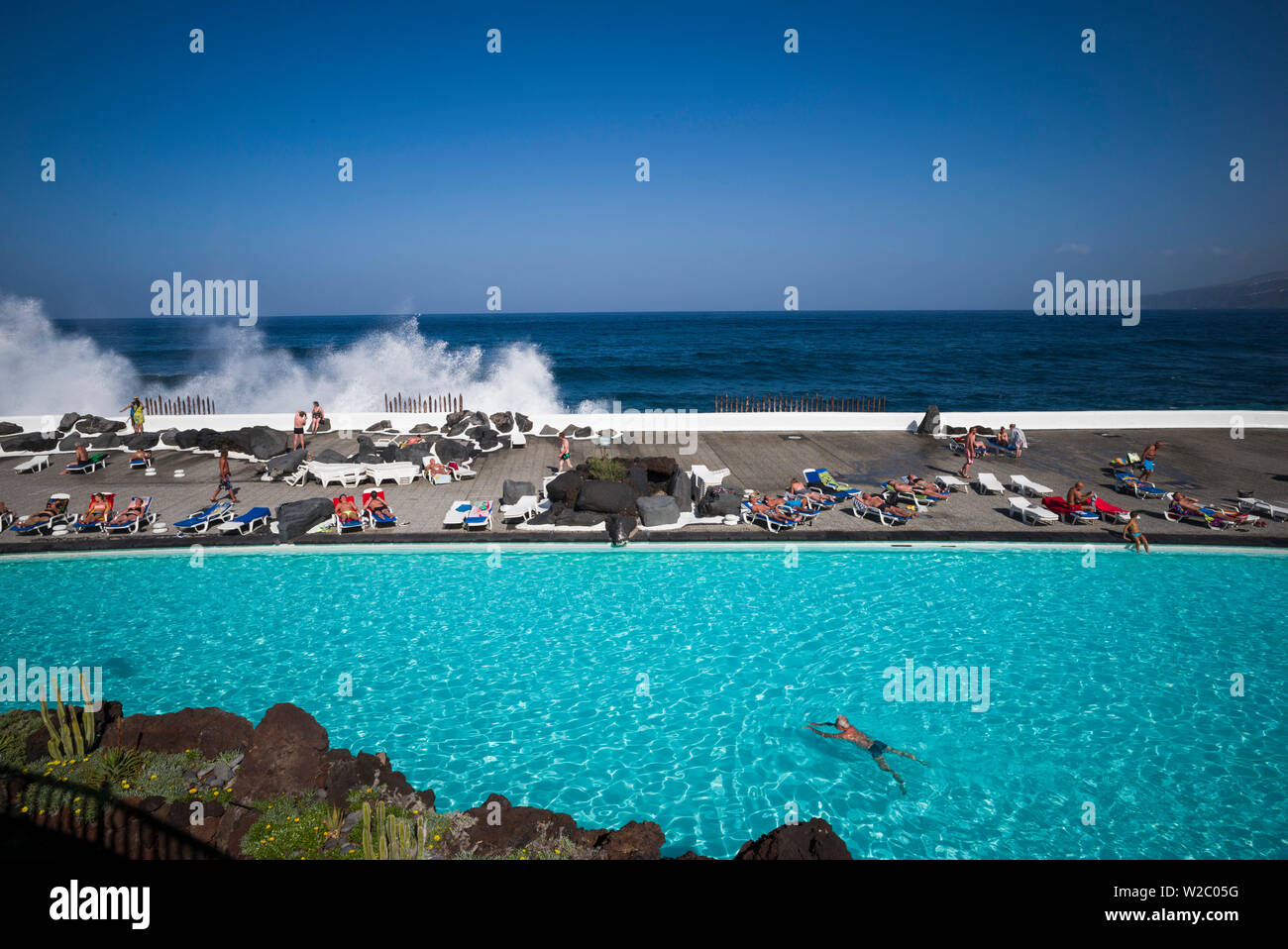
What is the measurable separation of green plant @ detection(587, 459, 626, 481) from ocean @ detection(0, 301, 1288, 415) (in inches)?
581

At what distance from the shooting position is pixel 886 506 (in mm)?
14031

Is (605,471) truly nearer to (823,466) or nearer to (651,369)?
(823,466)

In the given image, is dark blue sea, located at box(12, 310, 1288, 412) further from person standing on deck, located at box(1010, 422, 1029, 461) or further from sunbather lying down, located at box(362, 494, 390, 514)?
person standing on deck, located at box(1010, 422, 1029, 461)

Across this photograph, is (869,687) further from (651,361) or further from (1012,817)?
(651,361)

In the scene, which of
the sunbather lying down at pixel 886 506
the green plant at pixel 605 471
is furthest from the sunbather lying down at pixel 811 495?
the green plant at pixel 605 471

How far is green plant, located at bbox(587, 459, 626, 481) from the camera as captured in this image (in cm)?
1459

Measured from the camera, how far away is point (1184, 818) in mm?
6570

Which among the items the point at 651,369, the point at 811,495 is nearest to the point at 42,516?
the point at 811,495

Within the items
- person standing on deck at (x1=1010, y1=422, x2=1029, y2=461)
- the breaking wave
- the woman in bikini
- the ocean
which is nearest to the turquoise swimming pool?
the woman in bikini

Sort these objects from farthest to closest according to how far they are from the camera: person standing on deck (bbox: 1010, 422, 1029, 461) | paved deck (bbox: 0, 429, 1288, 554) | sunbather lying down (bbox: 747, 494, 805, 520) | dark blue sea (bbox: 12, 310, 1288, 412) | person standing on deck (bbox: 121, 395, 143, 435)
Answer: dark blue sea (bbox: 12, 310, 1288, 412) → person standing on deck (bbox: 121, 395, 143, 435) → person standing on deck (bbox: 1010, 422, 1029, 461) → sunbather lying down (bbox: 747, 494, 805, 520) → paved deck (bbox: 0, 429, 1288, 554)

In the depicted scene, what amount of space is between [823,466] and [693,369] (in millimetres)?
38260

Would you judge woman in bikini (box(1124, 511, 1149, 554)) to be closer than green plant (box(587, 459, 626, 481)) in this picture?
Yes

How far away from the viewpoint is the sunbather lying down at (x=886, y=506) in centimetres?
1366
